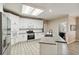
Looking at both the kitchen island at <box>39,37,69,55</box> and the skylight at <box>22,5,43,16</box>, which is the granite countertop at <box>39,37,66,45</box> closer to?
the kitchen island at <box>39,37,69,55</box>

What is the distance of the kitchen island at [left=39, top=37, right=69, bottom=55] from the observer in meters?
2.04

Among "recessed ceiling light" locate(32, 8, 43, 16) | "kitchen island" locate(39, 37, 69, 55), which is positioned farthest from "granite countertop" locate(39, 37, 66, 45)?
"recessed ceiling light" locate(32, 8, 43, 16)

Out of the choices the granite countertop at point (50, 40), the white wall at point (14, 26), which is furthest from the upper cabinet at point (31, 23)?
the granite countertop at point (50, 40)

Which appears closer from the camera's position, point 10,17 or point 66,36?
point 10,17

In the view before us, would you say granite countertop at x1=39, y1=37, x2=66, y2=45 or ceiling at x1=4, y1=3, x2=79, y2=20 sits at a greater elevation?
ceiling at x1=4, y1=3, x2=79, y2=20

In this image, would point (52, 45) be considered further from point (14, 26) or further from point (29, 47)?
point (14, 26)

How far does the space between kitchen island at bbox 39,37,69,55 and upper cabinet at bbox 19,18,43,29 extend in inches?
12.1

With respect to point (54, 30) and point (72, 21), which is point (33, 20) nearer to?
point (54, 30)

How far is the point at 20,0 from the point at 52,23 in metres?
0.85

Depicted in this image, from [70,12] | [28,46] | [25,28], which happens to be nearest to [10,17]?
[25,28]

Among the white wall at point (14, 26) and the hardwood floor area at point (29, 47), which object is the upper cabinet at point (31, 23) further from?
the hardwood floor area at point (29, 47)

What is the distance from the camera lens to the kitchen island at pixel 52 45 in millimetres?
2045

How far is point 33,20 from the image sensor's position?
2107mm

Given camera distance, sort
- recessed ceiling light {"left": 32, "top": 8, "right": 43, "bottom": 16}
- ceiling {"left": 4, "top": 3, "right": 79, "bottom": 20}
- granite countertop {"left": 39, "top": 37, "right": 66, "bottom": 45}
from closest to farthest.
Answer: ceiling {"left": 4, "top": 3, "right": 79, "bottom": 20}, recessed ceiling light {"left": 32, "top": 8, "right": 43, "bottom": 16}, granite countertop {"left": 39, "top": 37, "right": 66, "bottom": 45}
